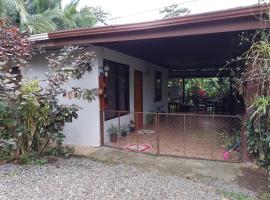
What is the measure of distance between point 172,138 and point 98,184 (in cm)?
394

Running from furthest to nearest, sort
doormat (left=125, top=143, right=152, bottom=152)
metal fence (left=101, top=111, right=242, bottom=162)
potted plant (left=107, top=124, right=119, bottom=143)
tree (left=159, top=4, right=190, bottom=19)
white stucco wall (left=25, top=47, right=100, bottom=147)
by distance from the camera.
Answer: tree (left=159, top=4, right=190, bottom=19)
potted plant (left=107, top=124, right=119, bottom=143)
white stucco wall (left=25, top=47, right=100, bottom=147)
doormat (left=125, top=143, right=152, bottom=152)
metal fence (left=101, top=111, right=242, bottom=162)

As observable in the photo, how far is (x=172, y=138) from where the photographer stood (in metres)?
7.29

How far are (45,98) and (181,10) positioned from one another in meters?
27.5

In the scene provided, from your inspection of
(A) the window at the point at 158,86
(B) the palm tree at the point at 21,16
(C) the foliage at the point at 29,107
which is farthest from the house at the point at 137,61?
(B) the palm tree at the point at 21,16

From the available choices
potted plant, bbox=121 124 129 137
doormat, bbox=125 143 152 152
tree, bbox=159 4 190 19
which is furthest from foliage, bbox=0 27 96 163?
tree, bbox=159 4 190 19

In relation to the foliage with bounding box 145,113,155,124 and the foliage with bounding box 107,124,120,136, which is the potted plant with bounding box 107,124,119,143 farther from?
the foliage with bounding box 145,113,155,124

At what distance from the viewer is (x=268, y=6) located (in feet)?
12.4

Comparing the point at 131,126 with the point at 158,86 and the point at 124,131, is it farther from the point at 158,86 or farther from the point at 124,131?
the point at 158,86

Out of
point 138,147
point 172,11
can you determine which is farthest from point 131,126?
point 172,11

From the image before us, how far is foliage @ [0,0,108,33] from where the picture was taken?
11.2 meters

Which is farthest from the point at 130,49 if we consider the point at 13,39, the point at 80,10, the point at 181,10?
the point at 181,10

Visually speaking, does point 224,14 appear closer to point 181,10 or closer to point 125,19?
point 125,19

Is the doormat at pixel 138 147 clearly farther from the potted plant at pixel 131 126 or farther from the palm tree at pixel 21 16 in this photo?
the palm tree at pixel 21 16

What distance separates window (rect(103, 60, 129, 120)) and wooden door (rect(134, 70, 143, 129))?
2.30ft
